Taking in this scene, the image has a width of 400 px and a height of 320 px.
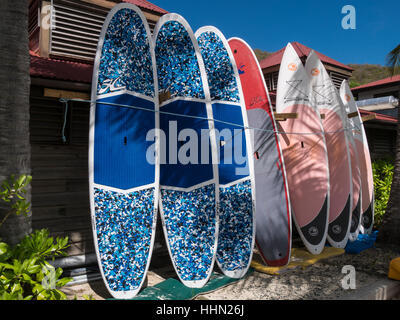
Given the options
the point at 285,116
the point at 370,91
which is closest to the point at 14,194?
the point at 285,116

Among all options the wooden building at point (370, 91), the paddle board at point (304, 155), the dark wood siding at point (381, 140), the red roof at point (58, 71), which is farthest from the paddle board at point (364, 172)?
the red roof at point (58, 71)

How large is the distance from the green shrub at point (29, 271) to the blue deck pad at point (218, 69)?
3.10m

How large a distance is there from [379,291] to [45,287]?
11.8 ft

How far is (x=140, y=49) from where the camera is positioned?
3.81m

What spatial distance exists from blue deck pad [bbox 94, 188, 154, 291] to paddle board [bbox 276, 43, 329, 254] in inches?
102

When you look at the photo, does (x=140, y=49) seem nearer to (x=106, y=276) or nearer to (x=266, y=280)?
(x=106, y=276)

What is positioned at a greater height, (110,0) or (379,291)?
(110,0)

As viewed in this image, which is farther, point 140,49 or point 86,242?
point 86,242

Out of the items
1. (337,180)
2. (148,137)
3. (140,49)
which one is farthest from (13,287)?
(337,180)

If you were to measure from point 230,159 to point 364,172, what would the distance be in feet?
13.7

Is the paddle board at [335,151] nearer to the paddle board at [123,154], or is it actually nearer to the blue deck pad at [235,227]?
the blue deck pad at [235,227]

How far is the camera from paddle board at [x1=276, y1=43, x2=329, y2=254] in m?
4.96

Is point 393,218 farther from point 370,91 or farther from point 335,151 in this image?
point 370,91

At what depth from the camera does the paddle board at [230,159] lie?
4.13 metres
